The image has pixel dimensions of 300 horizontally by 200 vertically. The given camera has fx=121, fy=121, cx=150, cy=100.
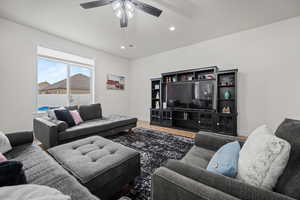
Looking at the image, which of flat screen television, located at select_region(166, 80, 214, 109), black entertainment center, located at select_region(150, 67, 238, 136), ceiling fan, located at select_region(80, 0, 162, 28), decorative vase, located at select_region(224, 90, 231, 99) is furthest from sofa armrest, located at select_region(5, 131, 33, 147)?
decorative vase, located at select_region(224, 90, 231, 99)

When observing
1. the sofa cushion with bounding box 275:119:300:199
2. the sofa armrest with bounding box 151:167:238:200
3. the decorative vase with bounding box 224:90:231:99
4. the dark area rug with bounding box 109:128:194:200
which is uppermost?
the decorative vase with bounding box 224:90:231:99

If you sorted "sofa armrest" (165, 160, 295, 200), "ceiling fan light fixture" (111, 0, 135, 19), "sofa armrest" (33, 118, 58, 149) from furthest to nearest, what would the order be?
1. "sofa armrest" (33, 118, 58, 149)
2. "ceiling fan light fixture" (111, 0, 135, 19)
3. "sofa armrest" (165, 160, 295, 200)

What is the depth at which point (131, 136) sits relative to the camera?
10.4ft

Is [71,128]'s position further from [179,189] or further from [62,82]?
[179,189]

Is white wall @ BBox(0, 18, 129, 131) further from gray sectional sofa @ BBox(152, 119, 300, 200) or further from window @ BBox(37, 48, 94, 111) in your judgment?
gray sectional sofa @ BBox(152, 119, 300, 200)

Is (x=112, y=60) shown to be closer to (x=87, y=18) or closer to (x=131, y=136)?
(x=87, y=18)

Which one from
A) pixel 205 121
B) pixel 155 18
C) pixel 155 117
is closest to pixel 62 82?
pixel 155 117

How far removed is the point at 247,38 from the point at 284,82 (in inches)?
54.0

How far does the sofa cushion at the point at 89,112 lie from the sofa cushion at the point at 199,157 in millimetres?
2877

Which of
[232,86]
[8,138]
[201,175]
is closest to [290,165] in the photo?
[201,175]

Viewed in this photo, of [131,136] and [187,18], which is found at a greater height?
[187,18]

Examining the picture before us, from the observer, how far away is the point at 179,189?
68 centimetres

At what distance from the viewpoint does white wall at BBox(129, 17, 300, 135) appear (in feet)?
8.87

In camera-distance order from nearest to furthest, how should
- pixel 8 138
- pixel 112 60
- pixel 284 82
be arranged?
pixel 8 138 < pixel 284 82 < pixel 112 60
